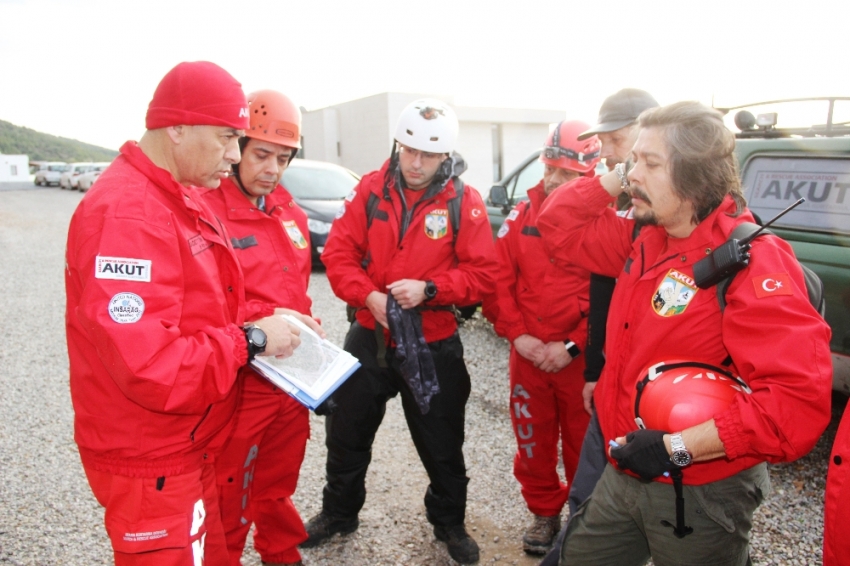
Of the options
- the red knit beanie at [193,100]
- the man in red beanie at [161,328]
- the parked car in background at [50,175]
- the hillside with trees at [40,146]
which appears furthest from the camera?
the hillside with trees at [40,146]

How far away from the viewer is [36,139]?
128 metres

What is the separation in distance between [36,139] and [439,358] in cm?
Result: 15054

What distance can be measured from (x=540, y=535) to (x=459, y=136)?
82.9 ft

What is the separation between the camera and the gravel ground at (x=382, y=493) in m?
3.45

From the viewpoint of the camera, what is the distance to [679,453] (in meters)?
1.86

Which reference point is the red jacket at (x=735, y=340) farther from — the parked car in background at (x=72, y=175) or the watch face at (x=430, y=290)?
the parked car in background at (x=72, y=175)

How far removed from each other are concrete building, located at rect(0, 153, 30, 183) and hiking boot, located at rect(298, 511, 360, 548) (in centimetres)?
6812

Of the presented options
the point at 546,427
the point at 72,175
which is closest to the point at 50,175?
the point at 72,175

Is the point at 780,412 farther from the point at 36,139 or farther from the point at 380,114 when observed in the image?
the point at 36,139

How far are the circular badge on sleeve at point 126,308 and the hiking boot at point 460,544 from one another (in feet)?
7.44

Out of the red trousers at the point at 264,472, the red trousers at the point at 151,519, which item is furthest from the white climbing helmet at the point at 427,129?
the red trousers at the point at 151,519

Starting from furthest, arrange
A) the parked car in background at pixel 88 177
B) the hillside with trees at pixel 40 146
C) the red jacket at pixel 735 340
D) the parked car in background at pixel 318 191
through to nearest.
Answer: the hillside with trees at pixel 40 146 → the parked car in background at pixel 88 177 → the parked car in background at pixel 318 191 → the red jacket at pixel 735 340

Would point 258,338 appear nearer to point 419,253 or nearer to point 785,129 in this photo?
point 419,253

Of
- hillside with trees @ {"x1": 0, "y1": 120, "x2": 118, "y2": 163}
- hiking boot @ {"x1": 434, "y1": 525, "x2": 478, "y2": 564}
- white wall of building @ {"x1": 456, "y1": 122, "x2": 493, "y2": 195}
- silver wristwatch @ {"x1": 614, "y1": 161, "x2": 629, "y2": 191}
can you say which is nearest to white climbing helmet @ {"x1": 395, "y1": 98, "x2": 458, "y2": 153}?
silver wristwatch @ {"x1": 614, "y1": 161, "x2": 629, "y2": 191}
